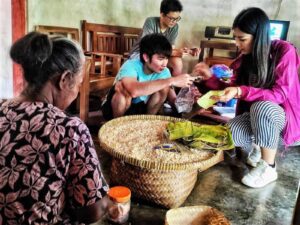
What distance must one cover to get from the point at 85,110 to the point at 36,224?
163 centimetres

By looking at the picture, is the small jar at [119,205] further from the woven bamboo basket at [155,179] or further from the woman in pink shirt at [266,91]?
the woman in pink shirt at [266,91]

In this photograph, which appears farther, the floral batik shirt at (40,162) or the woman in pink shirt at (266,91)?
the woman in pink shirt at (266,91)

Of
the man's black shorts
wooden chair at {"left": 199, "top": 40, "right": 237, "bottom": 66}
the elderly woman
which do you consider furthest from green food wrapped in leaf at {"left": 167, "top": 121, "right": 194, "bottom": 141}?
wooden chair at {"left": 199, "top": 40, "right": 237, "bottom": 66}

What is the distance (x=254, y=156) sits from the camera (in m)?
2.14

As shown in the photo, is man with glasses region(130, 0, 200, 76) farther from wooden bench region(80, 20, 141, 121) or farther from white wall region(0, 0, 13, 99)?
white wall region(0, 0, 13, 99)

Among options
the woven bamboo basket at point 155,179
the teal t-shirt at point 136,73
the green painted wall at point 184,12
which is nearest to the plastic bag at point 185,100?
the teal t-shirt at point 136,73

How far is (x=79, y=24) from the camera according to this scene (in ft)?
11.7

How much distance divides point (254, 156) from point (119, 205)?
112cm

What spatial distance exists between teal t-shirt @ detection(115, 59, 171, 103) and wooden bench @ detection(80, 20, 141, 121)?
52 centimetres

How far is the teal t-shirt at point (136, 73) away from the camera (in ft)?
7.26

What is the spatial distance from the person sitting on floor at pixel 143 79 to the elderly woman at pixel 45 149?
4.17ft

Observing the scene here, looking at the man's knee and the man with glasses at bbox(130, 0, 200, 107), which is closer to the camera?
the man with glasses at bbox(130, 0, 200, 107)

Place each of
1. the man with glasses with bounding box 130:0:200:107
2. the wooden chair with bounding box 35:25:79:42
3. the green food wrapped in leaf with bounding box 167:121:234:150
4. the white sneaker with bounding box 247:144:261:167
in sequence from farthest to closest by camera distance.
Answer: the wooden chair with bounding box 35:25:79:42 < the man with glasses with bounding box 130:0:200:107 < the white sneaker with bounding box 247:144:261:167 < the green food wrapped in leaf with bounding box 167:121:234:150

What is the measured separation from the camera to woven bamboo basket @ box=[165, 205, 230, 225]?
1.39 m
